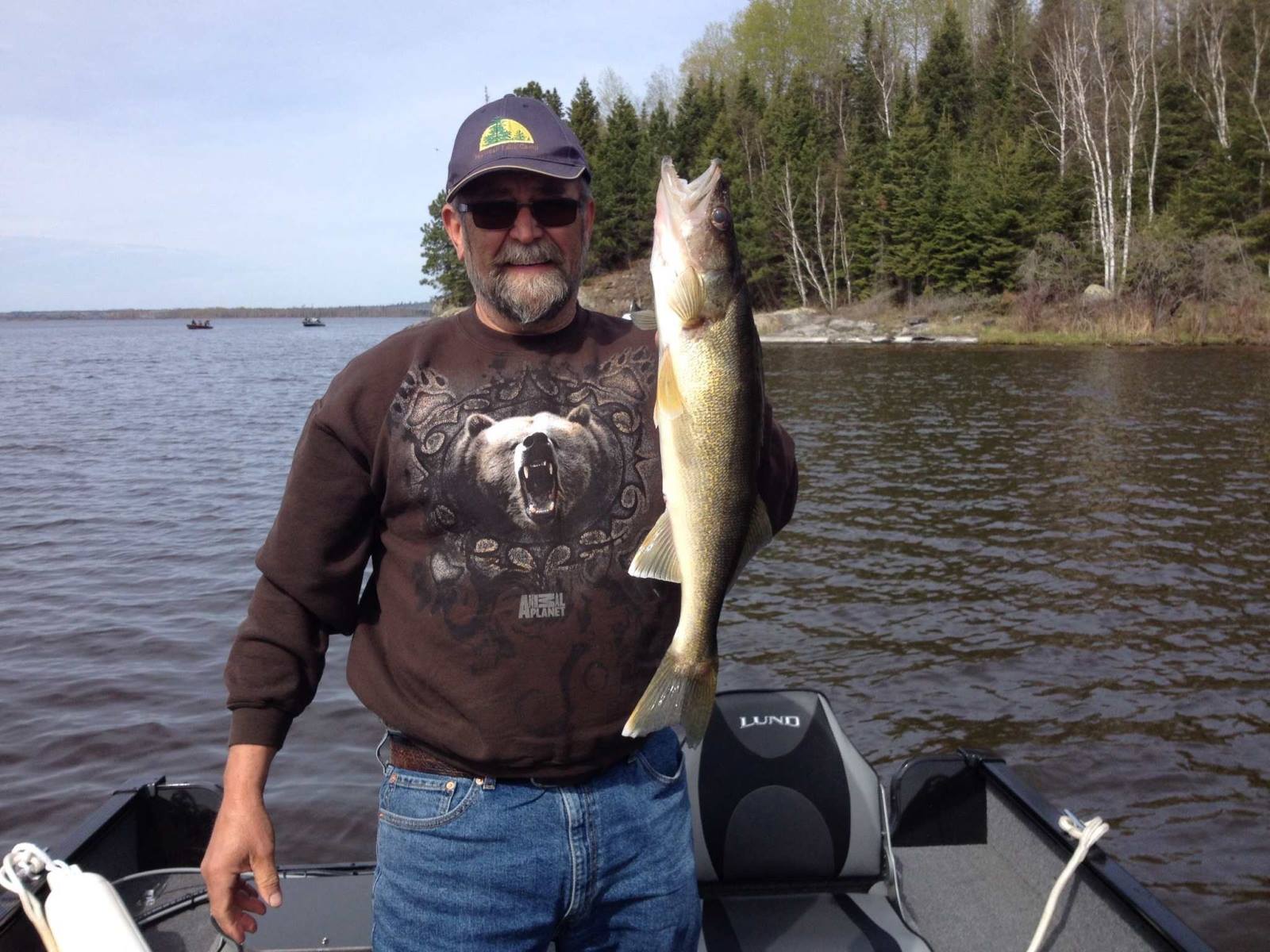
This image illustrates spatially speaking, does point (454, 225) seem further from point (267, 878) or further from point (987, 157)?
point (987, 157)

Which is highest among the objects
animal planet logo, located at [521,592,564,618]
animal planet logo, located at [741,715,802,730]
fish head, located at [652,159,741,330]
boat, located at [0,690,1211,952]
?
fish head, located at [652,159,741,330]

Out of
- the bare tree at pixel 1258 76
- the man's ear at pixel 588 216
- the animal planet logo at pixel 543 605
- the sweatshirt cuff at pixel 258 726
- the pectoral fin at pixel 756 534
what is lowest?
the sweatshirt cuff at pixel 258 726

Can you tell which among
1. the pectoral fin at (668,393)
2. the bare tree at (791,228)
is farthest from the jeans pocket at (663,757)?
the bare tree at (791,228)

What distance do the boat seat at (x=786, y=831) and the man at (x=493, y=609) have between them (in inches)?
46.1

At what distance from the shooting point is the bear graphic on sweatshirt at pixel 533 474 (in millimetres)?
2471

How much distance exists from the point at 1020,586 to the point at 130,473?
16.3 metres

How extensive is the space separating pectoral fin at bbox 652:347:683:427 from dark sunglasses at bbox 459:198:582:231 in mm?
462

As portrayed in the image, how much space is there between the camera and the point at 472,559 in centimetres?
245

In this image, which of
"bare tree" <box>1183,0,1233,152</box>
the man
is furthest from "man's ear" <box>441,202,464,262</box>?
"bare tree" <box>1183,0,1233,152</box>

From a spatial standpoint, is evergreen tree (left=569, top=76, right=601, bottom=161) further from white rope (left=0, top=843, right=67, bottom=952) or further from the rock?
white rope (left=0, top=843, right=67, bottom=952)

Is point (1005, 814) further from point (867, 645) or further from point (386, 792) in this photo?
point (867, 645)

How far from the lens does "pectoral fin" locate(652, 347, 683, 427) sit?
239 centimetres

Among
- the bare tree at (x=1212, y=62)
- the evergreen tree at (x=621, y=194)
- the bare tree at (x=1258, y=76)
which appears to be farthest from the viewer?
the evergreen tree at (x=621, y=194)

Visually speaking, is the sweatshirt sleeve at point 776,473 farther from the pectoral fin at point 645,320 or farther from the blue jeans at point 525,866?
the blue jeans at point 525,866
